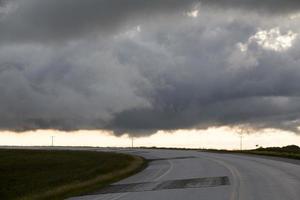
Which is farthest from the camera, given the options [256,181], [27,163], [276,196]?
[27,163]

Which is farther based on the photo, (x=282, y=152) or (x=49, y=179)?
(x=282, y=152)

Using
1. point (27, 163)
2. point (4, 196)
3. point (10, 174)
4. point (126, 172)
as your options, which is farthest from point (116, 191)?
point (27, 163)

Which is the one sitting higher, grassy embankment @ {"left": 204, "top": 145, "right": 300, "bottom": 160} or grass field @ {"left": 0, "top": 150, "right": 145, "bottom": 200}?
grassy embankment @ {"left": 204, "top": 145, "right": 300, "bottom": 160}

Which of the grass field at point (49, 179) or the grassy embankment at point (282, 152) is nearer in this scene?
the grass field at point (49, 179)

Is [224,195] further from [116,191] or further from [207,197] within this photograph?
[116,191]

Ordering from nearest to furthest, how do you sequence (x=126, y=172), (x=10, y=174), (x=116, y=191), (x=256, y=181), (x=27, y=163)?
(x=116, y=191)
(x=256, y=181)
(x=126, y=172)
(x=10, y=174)
(x=27, y=163)

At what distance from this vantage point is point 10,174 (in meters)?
43.1

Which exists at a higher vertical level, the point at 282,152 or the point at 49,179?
the point at 282,152

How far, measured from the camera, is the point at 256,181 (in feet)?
79.5

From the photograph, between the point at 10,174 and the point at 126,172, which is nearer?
the point at 126,172

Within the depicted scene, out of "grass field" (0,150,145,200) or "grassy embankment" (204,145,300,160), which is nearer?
"grass field" (0,150,145,200)

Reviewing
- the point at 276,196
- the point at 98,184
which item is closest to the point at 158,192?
the point at 276,196

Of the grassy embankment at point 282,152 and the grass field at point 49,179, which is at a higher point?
the grassy embankment at point 282,152

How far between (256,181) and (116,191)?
6.38 metres
